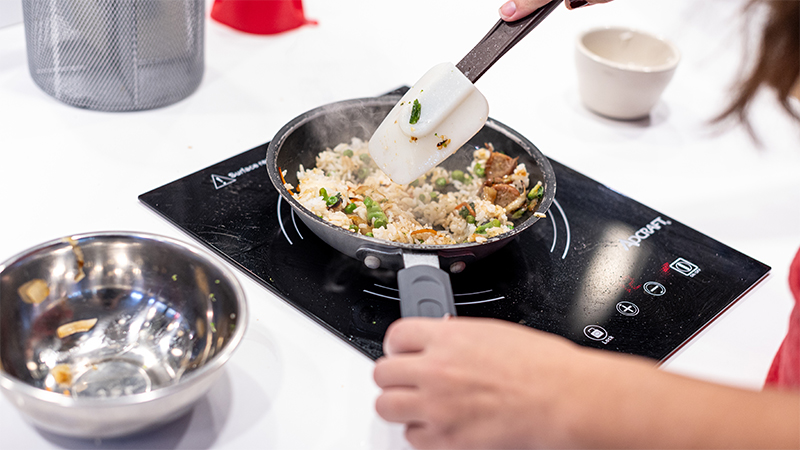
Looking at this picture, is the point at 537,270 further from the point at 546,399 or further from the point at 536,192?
the point at 546,399

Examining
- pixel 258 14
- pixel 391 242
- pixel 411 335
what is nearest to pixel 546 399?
pixel 411 335

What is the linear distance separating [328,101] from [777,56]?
1063 mm

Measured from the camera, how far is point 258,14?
5.64 feet

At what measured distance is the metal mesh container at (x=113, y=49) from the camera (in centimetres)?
123

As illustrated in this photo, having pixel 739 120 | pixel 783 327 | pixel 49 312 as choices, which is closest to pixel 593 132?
pixel 783 327

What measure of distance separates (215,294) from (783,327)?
0.90m

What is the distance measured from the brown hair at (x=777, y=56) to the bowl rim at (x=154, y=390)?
0.58 m

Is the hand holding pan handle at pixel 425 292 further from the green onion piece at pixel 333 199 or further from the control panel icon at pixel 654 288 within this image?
the control panel icon at pixel 654 288

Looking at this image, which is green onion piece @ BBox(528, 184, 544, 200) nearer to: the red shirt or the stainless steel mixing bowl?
the red shirt

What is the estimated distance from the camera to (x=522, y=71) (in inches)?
72.1

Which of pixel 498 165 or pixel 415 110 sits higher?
pixel 415 110

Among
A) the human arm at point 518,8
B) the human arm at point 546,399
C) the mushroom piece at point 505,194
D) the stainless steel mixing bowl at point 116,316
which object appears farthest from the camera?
the mushroom piece at point 505,194

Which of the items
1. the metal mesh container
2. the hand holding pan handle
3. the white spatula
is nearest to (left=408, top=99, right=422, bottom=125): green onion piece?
the white spatula

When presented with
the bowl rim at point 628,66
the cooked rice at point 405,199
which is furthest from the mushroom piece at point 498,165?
the bowl rim at point 628,66
